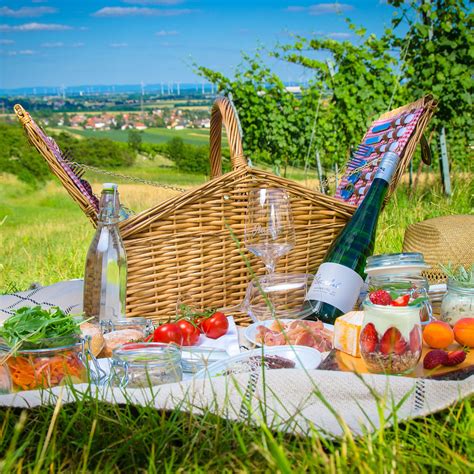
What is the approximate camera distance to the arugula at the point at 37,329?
1.62 metres

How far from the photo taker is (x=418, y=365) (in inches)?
72.8

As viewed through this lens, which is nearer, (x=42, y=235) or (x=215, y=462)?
(x=215, y=462)

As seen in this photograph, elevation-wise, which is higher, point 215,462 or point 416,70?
point 416,70

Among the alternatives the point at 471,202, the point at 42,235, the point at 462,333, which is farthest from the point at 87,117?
the point at 462,333

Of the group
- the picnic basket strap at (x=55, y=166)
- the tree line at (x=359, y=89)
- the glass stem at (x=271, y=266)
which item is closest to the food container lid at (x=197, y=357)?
the glass stem at (x=271, y=266)

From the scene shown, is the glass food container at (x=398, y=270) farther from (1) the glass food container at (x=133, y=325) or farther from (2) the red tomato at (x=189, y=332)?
(1) the glass food container at (x=133, y=325)

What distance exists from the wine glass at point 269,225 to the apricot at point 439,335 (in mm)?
632

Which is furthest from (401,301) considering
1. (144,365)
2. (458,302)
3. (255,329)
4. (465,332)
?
(144,365)

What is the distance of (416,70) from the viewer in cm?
630

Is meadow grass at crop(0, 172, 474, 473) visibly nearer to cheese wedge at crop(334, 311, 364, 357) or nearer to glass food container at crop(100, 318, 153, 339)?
cheese wedge at crop(334, 311, 364, 357)

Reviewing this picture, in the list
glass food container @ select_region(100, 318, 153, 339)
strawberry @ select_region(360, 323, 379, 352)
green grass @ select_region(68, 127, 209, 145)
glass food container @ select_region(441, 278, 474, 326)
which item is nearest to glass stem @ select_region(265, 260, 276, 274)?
glass food container @ select_region(100, 318, 153, 339)

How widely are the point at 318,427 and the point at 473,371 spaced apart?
1.69ft

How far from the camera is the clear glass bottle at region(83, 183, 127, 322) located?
2227mm

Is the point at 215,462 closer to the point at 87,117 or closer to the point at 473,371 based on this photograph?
the point at 473,371
